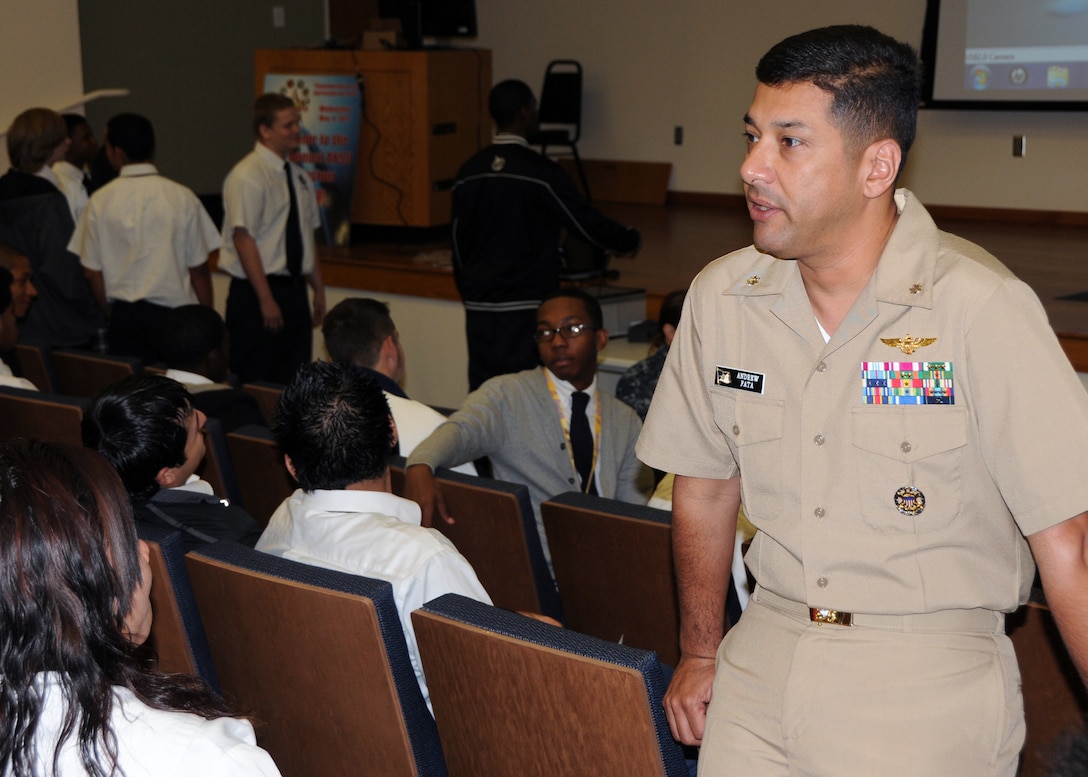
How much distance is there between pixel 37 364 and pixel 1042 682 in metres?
3.73

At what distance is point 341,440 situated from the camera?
6.86ft

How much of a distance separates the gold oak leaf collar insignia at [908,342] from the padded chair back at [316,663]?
2.62 feet

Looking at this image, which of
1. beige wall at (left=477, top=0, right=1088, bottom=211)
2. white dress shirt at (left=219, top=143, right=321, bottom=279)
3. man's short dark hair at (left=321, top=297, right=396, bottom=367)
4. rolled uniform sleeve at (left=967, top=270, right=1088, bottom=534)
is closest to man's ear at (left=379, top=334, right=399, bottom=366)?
man's short dark hair at (left=321, top=297, right=396, bottom=367)

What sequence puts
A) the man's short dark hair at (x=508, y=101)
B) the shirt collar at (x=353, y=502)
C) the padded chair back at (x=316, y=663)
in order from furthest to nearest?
the man's short dark hair at (x=508, y=101) < the shirt collar at (x=353, y=502) < the padded chair back at (x=316, y=663)

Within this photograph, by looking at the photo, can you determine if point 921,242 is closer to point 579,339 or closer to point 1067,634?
point 1067,634

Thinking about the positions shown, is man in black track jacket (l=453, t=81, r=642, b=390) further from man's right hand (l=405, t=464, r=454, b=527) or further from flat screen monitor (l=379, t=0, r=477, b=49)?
flat screen monitor (l=379, t=0, r=477, b=49)

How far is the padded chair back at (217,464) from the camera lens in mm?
3035

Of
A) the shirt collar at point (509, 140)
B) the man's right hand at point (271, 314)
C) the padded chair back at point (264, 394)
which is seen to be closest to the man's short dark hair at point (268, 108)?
the man's right hand at point (271, 314)

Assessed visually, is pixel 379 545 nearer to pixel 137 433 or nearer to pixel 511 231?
pixel 137 433

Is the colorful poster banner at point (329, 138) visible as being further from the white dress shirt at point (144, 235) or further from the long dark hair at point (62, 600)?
the long dark hair at point (62, 600)

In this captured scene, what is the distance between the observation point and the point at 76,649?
3.50 ft

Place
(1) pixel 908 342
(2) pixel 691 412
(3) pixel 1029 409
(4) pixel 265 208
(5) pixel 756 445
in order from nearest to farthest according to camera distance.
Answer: (3) pixel 1029 409
(1) pixel 908 342
(5) pixel 756 445
(2) pixel 691 412
(4) pixel 265 208

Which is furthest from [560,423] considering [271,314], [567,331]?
[271,314]

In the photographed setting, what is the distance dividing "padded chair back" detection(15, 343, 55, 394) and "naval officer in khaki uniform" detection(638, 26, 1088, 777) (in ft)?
11.3
